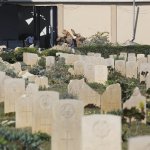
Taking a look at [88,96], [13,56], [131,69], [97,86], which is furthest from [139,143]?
[13,56]

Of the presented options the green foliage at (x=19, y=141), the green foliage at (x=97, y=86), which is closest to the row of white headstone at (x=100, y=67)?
the green foliage at (x=97, y=86)

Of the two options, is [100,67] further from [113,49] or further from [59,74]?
[113,49]

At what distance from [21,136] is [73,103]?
1.18 m

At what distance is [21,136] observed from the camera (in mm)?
12562

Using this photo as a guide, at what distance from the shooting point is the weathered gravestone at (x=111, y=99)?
57.3 feet

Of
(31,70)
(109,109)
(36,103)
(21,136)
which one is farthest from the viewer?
(31,70)

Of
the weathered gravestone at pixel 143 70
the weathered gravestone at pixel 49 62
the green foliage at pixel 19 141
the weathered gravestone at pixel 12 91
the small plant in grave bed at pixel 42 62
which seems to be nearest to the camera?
the green foliage at pixel 19 141

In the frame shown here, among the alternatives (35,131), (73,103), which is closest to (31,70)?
(35,131)

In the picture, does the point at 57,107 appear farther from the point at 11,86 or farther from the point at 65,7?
the point at 65,7

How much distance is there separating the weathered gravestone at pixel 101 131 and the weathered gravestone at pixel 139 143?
144cm

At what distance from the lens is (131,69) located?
27344 mm

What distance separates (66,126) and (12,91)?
5.17 metres

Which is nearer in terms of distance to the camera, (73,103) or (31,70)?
(73,103)

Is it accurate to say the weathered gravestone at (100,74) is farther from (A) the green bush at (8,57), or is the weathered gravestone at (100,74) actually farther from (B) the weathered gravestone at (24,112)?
(A) the green bush at (8,57)
